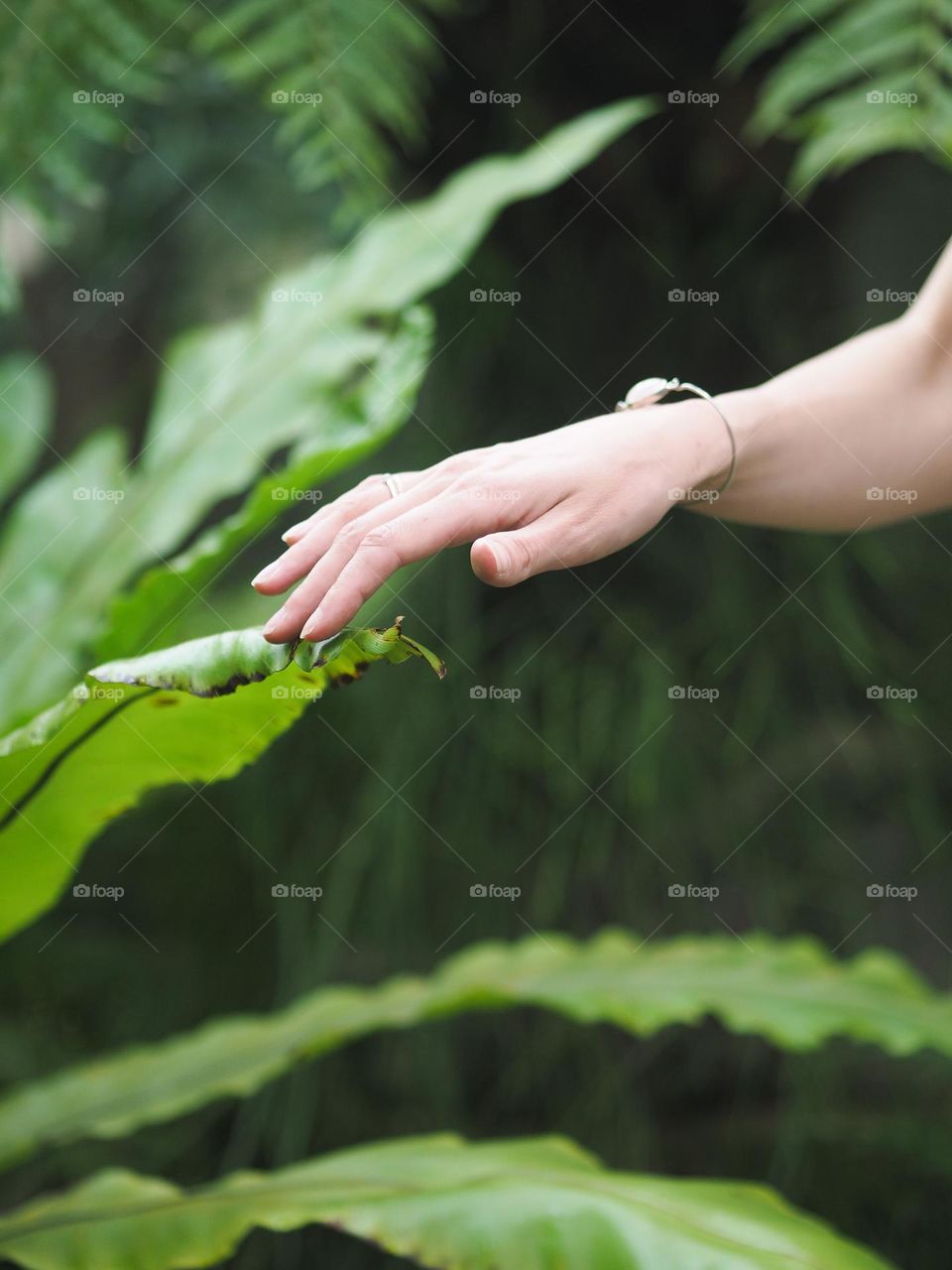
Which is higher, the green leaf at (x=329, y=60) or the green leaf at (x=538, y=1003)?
the green leaf at (x=329, y=60)

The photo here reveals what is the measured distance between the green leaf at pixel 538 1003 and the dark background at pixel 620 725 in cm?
39

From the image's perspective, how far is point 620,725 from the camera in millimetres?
1212

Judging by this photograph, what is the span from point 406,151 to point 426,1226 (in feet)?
3.61

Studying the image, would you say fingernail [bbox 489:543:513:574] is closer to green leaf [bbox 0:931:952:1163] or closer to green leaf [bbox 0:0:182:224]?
green leaf [bbox 0:931:952:1163]

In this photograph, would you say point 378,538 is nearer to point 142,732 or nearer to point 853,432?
point 142,732

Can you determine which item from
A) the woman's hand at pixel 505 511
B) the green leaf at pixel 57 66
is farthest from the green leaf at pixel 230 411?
the woman's hand at pixel 505 511

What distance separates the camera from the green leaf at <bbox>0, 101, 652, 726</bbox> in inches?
30.8

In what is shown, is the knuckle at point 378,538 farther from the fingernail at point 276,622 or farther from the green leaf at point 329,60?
the green leaf at point 329,60

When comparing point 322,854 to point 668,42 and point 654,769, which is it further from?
point 668,42

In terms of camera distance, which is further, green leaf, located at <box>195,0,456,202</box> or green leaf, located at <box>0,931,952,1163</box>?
green leaf, located at <box>195,0,456,202</box>

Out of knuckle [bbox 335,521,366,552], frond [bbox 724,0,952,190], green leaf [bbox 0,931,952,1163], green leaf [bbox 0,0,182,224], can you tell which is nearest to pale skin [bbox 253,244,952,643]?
knuckle [bbox 335,521,366,552]

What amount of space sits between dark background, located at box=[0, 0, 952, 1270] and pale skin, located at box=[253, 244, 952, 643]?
0.63 m

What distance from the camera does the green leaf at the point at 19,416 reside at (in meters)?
0.90

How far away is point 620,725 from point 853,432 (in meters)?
0.69
